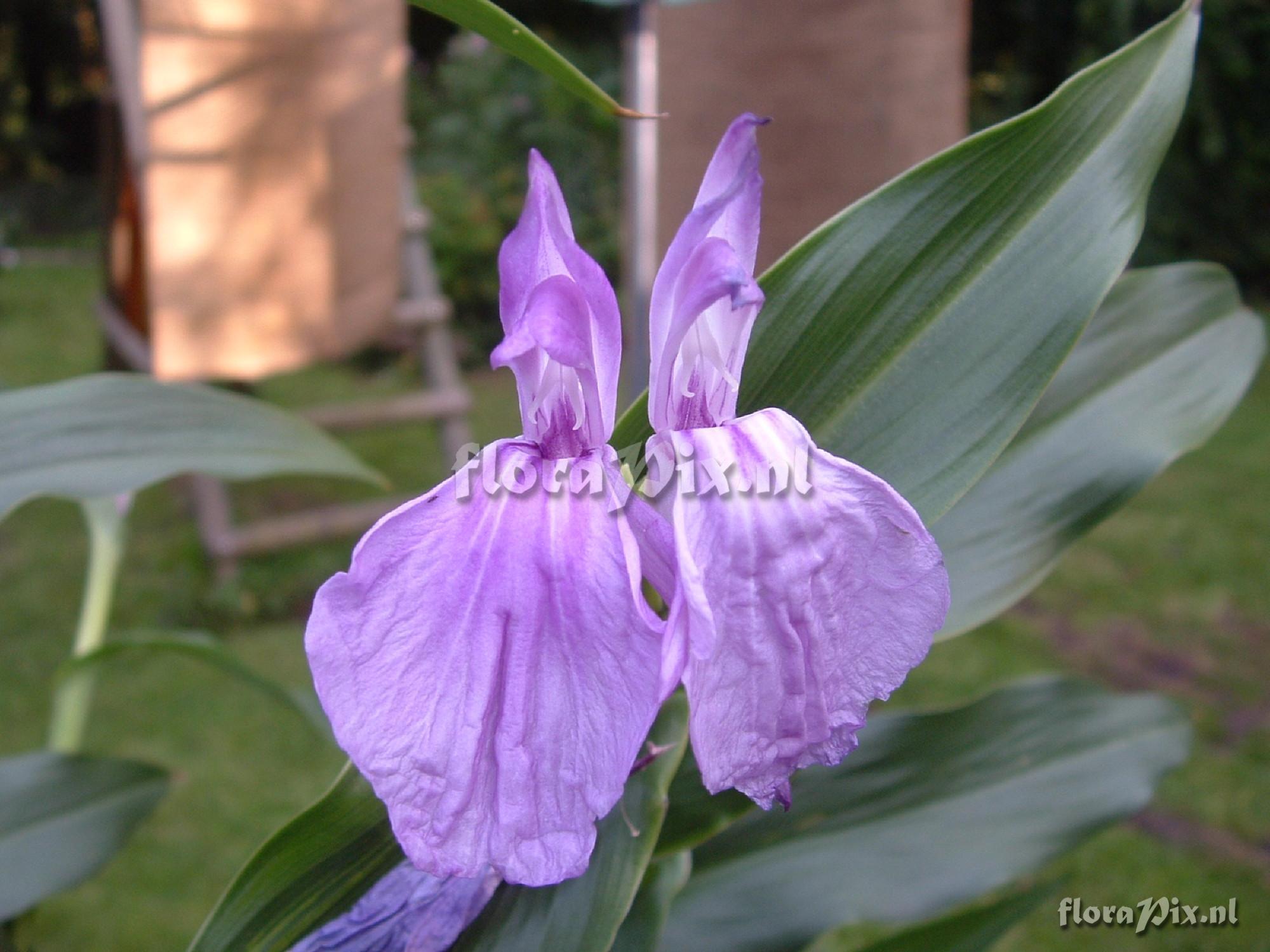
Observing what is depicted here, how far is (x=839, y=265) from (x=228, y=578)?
2161mm

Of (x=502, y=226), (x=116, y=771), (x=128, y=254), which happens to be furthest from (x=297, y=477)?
(x=116, y=771)

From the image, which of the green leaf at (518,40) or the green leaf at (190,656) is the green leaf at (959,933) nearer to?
the green leaf at (190,656)

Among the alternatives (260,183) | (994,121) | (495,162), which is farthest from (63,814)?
(994,121)

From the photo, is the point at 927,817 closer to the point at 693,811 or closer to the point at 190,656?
the point at 693,811

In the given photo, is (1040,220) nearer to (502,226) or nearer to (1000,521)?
(1000,521)

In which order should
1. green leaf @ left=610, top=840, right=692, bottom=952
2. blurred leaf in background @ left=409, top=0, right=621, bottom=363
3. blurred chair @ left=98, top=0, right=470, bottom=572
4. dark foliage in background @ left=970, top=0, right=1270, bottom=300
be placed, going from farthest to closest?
1. blurred leaf in background @ left=409, top=0, right=621, bottom=363
2. dark foliage in background @ left=970, top=0, right=1270, bottom=300
3. blurred chair @ left=98, top=0, right=470, bottom=572
4. green leaf @ left=610, top=840, right=692, bottom=952

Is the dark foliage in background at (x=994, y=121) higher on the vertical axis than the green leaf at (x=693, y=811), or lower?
lower

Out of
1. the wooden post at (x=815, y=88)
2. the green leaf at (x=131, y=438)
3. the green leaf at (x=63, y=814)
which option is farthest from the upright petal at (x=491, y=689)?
the wooden post at (x=815, y=88)

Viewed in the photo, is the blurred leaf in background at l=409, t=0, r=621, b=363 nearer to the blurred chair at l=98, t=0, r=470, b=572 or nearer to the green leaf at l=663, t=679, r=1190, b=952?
the blurred chair at l=98, t=0, r=470, b=572

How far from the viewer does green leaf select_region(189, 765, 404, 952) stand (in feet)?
1.12

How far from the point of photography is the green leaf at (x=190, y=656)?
1.94 feet

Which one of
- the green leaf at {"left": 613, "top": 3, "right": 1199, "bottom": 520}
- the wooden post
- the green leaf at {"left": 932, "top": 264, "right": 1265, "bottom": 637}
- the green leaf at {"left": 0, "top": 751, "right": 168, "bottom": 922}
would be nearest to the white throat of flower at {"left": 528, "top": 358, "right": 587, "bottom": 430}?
the green leaf at {"left": 613, "top": 3, "right": 1199, "bottom": 520}

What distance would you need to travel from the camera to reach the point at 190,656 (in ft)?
2.12

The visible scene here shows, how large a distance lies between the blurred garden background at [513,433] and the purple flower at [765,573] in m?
0.45
